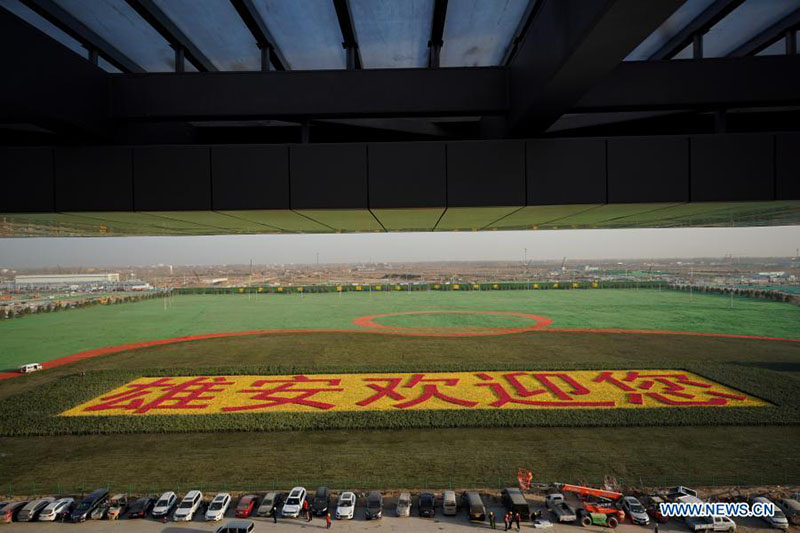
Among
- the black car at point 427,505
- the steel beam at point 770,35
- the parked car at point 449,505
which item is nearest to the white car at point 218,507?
the black car at point 427,505

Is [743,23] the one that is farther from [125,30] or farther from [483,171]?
[125,30]

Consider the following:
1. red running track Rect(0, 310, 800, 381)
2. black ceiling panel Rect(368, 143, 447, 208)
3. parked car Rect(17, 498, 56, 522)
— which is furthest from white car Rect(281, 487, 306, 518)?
red running track Rect(0, 310, 800, 381)

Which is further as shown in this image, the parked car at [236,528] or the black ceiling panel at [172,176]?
the parked car at [236,528]

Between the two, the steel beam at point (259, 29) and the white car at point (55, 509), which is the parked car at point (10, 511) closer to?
the white car at point (55, 509)

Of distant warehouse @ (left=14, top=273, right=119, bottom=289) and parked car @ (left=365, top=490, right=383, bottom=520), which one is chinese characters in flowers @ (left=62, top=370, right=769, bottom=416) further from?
distant warehouse @ (left=14, top=273, right=119, bottom=289)

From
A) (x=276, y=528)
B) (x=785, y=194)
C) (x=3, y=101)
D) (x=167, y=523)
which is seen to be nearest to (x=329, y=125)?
(x=3, y=101)

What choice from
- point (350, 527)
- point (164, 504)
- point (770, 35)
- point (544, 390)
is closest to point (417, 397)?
point (544, 390)

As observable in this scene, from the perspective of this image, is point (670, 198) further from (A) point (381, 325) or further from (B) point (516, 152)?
(A) point (381, 325)

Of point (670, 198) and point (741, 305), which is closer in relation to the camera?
point (670, 198)
